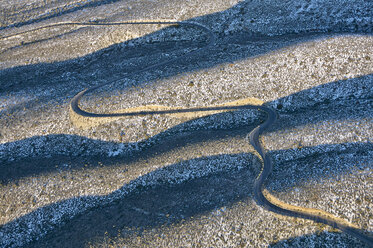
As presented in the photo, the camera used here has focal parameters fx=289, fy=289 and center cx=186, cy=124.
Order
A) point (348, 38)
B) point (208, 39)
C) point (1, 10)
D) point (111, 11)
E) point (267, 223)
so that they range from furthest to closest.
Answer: point (1, 10) < point (111, 11) < point (208, 39) < point (348, 38) < point (267, 223)

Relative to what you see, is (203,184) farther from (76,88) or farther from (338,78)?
(76,88)

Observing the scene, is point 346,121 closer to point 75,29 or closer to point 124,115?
point 124,115

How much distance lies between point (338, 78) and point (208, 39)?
76.6 feet

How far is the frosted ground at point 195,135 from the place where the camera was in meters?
26.5

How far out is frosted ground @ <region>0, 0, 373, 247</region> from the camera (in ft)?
86.8

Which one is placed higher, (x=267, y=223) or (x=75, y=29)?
(x=75, y=29)

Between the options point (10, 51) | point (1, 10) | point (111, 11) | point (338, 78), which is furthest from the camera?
point (1, 10)

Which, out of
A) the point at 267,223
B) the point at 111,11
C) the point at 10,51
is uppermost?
the point at 111,11

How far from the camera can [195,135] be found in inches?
1407

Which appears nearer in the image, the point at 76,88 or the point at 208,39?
the point at 76,88

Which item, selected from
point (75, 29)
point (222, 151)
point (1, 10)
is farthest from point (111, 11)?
point (222, 151)

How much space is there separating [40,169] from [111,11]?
136ft

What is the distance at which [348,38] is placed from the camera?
135 ft

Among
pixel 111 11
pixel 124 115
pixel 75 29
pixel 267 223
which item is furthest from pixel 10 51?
pixel 267 223
